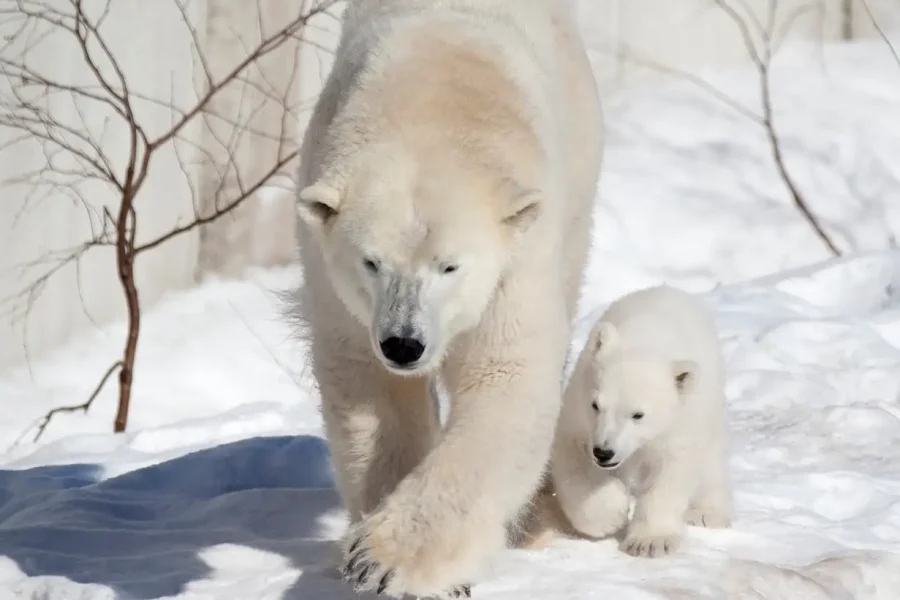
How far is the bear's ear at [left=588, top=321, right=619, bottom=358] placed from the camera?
10.1ft

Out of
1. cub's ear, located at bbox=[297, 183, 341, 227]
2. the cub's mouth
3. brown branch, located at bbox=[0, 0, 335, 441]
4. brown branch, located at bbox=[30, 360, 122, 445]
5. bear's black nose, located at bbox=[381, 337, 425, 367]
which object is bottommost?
the cub's mouth

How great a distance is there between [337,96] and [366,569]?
1.08 meters

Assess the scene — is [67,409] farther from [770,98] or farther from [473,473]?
[770,98]

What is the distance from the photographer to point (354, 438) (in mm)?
2598

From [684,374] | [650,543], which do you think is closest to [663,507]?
[650,543]

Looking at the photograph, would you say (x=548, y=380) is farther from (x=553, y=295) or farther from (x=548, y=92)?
(x=548, y=92)

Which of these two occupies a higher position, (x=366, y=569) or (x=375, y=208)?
(x=375, y=208)

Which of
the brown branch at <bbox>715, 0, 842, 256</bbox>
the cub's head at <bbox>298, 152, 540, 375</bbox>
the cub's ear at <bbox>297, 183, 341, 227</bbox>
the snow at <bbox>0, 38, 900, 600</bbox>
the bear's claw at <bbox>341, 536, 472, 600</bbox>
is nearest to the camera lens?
the bear's claw at <bbox>341, 536, 472, 600</bbox>

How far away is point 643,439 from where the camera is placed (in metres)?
3.02

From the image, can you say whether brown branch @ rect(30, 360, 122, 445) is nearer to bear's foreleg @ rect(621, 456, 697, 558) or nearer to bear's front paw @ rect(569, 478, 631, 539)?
bear's front paw @ rect(569, 478, 631, 539)

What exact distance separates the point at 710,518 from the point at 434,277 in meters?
1.46

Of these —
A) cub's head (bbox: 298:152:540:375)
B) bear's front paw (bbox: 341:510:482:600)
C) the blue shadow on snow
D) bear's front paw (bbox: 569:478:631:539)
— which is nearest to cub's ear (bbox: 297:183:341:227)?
cub's head (bbox: 298:152:540:375)

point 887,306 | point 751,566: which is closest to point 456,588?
point 751,566

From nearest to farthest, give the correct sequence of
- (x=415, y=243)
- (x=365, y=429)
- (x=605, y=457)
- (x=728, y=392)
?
(x=415, y=243) < (x=365, y=429) < (x=605, y=457) < (x=728, y=392)
